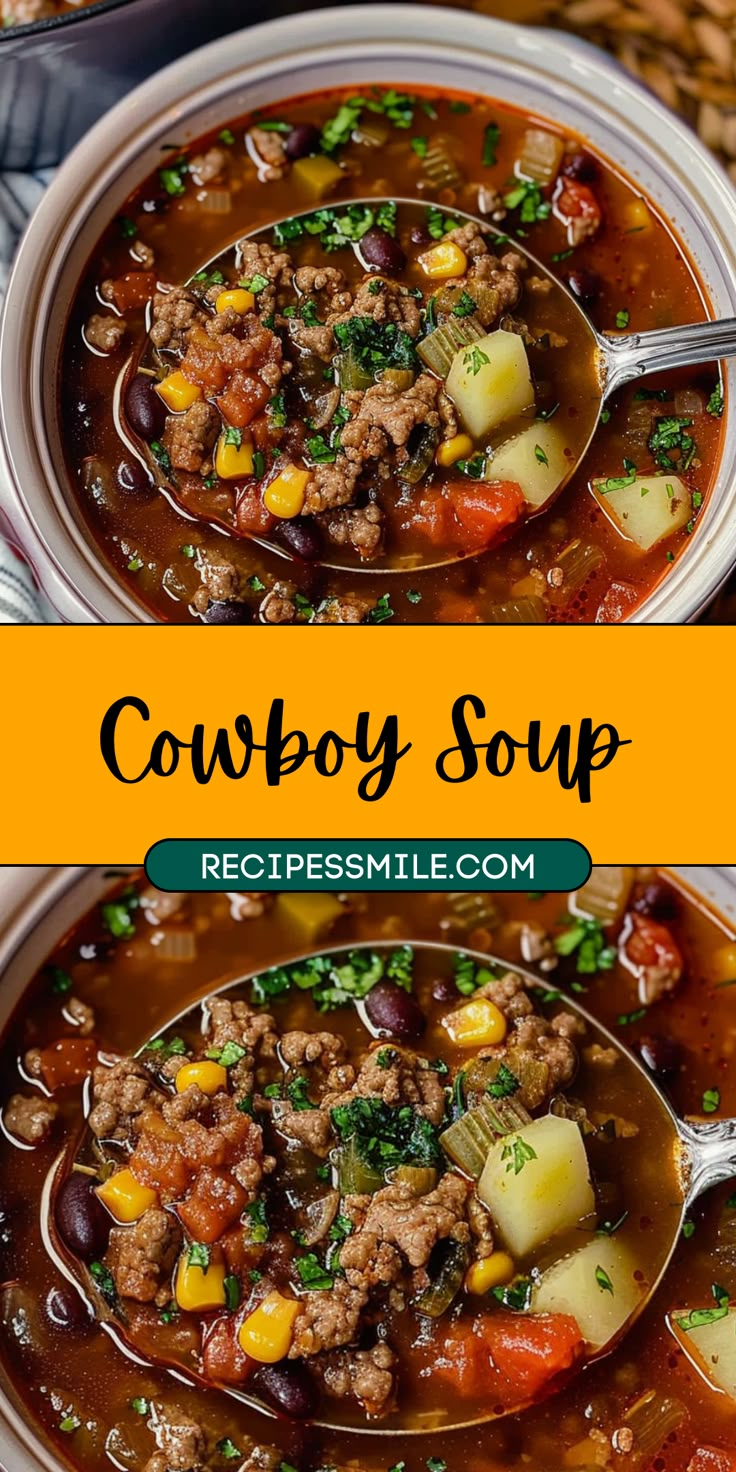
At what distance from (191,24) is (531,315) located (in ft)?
4.24

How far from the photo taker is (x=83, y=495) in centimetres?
455

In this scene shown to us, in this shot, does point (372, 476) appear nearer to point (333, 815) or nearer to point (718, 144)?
point (333, 815)

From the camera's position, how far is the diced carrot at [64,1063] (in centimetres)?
433

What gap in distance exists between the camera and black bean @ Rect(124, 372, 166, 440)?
177 inches

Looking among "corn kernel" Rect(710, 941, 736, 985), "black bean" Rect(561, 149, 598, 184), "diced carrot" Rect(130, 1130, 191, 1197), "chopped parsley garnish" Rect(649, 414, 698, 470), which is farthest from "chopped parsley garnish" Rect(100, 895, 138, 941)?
"black bean" Rect(561, 149, 598, 184)

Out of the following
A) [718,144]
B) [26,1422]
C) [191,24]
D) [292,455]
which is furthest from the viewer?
[718,144]

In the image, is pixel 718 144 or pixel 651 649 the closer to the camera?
pixel 651 649

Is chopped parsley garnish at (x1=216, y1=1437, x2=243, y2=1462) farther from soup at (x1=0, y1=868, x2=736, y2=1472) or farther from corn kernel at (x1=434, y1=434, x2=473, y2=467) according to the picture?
corn kernel at (x1=434, y1=434, x2=473, y2=467)

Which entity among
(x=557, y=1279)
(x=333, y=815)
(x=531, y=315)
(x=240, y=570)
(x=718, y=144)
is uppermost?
(x=718, y=144)

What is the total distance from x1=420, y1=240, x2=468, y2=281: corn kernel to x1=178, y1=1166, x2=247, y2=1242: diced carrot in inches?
97.7

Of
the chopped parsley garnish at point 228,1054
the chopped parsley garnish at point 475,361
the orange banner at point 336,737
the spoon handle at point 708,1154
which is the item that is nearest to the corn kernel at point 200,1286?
the chopped parsley garnish at point 228,1054

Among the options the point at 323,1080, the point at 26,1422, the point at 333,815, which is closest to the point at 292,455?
the point at 333,815

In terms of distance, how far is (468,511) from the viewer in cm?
455

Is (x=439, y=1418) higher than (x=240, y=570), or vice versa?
(x=240, y=570)
